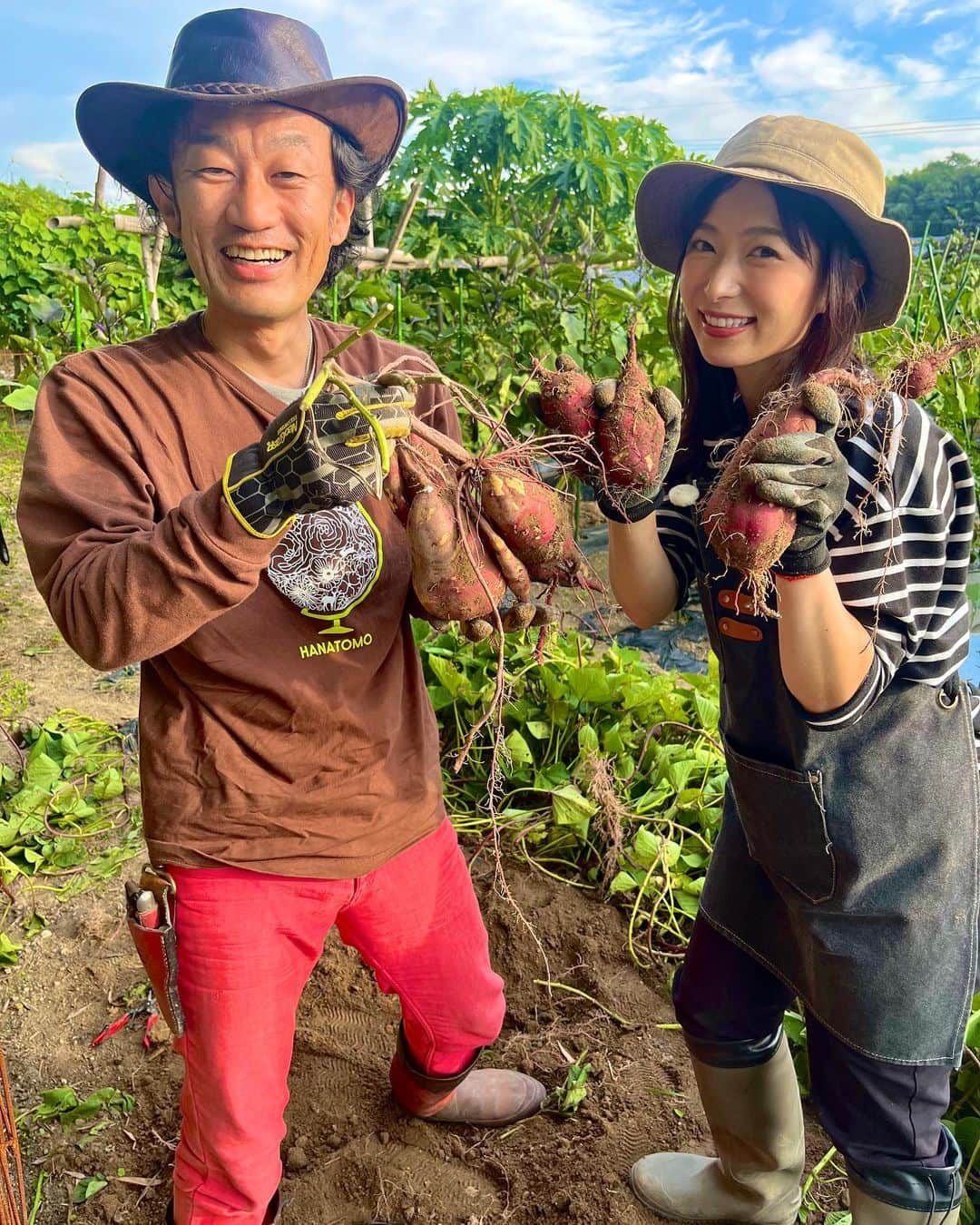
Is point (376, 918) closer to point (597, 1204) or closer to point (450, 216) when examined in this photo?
point (597, 1204)

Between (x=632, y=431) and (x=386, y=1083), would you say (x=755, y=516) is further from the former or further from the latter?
(x=386, y=1083)

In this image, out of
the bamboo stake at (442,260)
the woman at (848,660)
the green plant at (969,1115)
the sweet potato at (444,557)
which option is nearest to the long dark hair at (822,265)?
the woman at (848,660)

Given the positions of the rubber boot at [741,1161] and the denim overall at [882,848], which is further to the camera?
the rubber boot at [741,1161]

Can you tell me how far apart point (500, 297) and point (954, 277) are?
11.5 feet

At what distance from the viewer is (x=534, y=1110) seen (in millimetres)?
1781

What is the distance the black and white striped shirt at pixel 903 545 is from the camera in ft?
3.47

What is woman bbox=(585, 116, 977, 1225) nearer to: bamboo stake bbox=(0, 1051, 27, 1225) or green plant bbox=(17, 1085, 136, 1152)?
bamboo stake bbox=(0, 1051, 27, 1225)

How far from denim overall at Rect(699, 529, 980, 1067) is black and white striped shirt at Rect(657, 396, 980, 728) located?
71 mm

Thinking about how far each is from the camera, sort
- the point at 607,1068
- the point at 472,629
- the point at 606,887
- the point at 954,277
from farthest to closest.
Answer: the point at 954,277
the point at 606,887
the point at 607,1068
the point at 472,629

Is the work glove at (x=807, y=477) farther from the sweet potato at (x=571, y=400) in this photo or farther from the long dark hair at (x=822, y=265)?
the sweet potato at (x=571, y=400)

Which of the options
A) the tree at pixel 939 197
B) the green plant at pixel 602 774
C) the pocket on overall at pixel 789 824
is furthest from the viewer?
the tree at pixel 939 197

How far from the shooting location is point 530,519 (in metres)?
1.27

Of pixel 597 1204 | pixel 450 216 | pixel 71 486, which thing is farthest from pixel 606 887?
pixel 450 216

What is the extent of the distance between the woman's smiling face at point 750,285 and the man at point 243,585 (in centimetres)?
43
